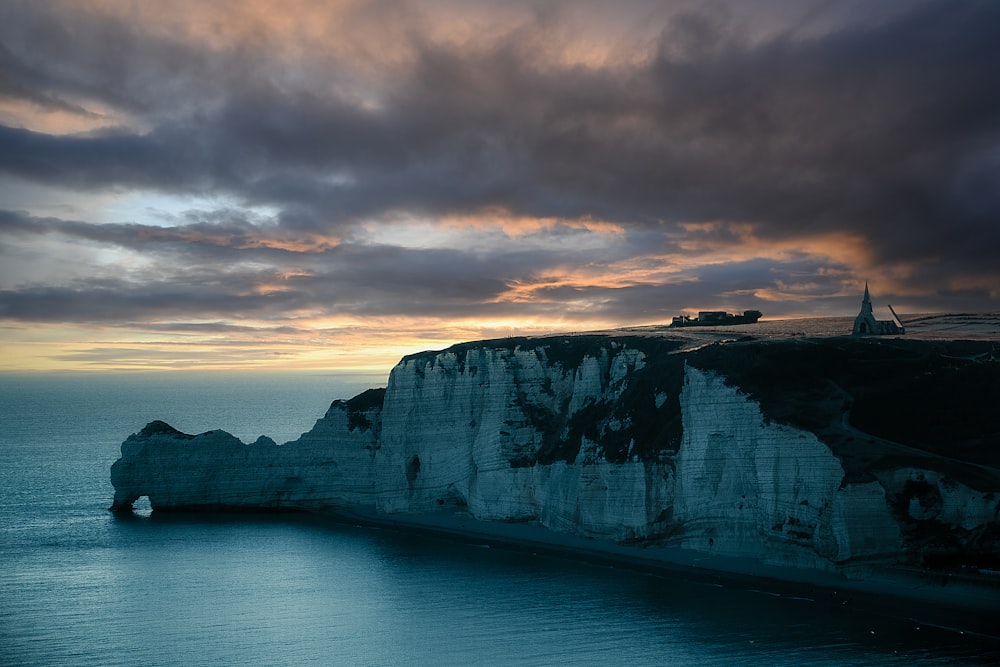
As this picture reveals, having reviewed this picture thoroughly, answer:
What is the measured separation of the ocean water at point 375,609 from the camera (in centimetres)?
3550

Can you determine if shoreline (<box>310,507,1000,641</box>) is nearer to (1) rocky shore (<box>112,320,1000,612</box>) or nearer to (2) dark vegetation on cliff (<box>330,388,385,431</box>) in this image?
(1) rocky shore (<box>112,320,1000,612</box>)

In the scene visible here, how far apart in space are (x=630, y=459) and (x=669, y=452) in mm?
2564

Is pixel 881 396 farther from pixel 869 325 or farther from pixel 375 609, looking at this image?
pixel 375 609

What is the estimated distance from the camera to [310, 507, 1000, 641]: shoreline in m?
38.9

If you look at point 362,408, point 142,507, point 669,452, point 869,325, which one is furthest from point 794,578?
point 142,507

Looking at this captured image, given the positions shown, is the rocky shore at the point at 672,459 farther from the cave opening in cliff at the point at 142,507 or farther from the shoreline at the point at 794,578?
the cave opening in cliff at the point at 142,507

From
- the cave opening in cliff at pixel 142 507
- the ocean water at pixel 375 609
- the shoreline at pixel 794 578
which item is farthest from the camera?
the cave opening in cliff at pixel 142 507

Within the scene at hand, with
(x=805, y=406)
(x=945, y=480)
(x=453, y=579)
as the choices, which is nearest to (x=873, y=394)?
(x=805, y=406)

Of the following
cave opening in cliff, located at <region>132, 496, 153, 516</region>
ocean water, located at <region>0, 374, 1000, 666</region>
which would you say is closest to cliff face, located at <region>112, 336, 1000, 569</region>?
cave opening in cliff, located at <region>132, 496, 153, 516</region>

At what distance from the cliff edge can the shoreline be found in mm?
729

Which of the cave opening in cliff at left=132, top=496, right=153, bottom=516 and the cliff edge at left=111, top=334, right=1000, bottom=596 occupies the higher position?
the cliff edge at left=111, top=334, right=1000, bottom=596

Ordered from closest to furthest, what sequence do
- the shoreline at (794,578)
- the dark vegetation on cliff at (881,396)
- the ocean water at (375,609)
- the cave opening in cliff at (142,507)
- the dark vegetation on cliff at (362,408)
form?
the ocean water at (375,609) → the shoreline at (794,578) → the dark vegetation on cliff at (881,396) → the cave opening in cliff at (142,507) → the dark vegetation on cliff at (362,408)

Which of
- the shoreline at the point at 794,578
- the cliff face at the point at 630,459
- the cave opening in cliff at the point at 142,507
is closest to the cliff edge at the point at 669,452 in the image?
the cliff face at the point at 630,459

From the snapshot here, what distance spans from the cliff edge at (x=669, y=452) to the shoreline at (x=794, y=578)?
0.73 m
